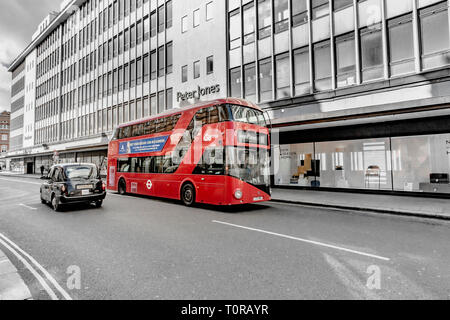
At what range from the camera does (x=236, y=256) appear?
469 centimetres

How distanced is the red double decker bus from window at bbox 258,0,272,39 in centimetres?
932

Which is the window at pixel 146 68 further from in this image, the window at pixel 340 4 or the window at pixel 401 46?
the window at pixel 401 46

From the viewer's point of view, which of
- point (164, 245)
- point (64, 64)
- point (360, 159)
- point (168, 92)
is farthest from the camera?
point (64, 64)

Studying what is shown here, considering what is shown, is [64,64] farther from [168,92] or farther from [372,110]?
[372,110]

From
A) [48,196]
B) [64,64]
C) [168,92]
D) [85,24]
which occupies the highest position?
[85,24]

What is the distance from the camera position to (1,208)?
10.4 m

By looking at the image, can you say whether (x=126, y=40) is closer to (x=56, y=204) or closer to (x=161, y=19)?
(x=161, y=19)

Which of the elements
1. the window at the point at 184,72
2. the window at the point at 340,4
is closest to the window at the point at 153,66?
the window at the point at 184,72

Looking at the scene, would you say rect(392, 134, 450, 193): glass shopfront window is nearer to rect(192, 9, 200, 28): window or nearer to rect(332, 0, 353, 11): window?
rect(332, 0, 353, 11): window

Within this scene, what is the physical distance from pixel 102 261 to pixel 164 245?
122cm

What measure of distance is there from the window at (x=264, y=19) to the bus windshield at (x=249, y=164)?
417 inches

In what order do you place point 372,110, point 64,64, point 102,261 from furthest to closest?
point 64,64 → point 372,110 → point 102,261

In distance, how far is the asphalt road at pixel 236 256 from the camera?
342cm
